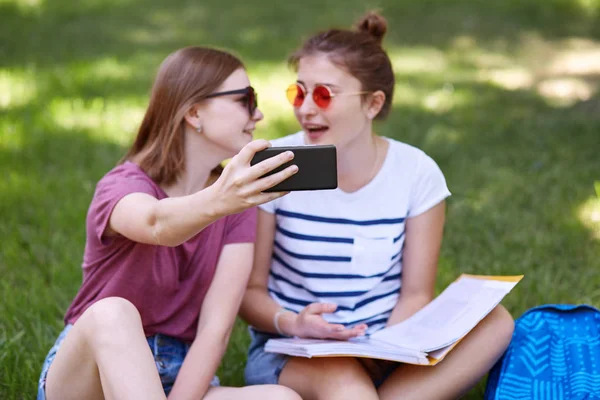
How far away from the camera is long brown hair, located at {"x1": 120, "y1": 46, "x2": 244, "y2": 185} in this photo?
2562 mm

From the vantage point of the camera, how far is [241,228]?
8.59ft

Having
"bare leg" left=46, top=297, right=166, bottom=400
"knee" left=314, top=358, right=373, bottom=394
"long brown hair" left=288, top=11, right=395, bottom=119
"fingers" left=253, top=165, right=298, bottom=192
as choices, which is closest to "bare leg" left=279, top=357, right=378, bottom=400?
"knee" left=314, top=358, right=373, bottom=394

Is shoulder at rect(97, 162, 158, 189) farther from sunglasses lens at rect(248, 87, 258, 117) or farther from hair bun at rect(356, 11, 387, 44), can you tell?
hair bun at rect(356, 11, 387, 44)

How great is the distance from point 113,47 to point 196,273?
18.9 feet

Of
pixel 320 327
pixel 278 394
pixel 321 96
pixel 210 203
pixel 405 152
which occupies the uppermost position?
pixel 321 96

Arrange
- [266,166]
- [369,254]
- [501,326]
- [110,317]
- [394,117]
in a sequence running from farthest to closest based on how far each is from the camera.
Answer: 1. [394,117]
2. [369,254]
3. [501,326]
4. [110,317]
5. [266,166]

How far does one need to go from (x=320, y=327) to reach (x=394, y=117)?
141 inches

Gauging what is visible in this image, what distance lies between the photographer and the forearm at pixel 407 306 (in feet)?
9.27

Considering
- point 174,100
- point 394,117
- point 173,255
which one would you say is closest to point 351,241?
point 173,255

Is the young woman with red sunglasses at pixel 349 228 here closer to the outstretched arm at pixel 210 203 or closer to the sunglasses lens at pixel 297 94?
the sunglasses lens at pixel 297 94

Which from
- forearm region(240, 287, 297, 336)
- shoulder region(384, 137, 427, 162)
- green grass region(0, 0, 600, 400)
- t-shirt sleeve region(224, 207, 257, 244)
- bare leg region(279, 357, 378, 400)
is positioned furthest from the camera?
green grass region(0, 0, 600, 400)

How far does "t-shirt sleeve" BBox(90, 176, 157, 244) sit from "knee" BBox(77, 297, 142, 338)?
0.25m

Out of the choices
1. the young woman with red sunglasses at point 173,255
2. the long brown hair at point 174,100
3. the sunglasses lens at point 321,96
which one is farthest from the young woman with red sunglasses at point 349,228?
the long brown hair at point 174,100

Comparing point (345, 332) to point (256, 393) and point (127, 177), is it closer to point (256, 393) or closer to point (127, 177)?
point (256, 393)
